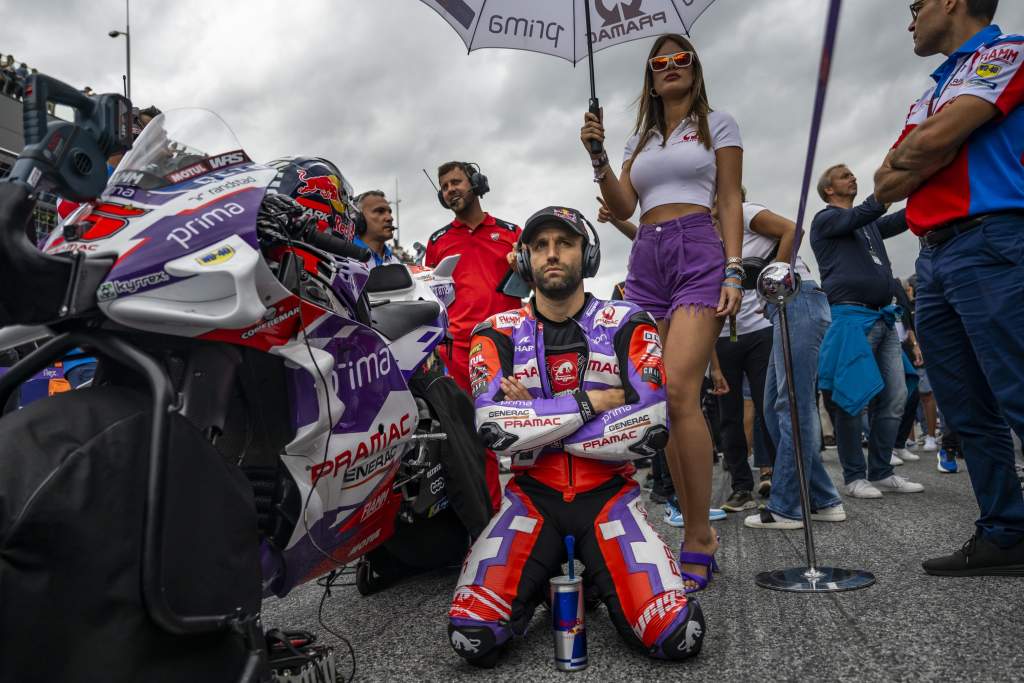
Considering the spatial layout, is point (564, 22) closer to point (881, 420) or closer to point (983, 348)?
point (983, 348)

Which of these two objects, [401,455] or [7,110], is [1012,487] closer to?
[401,455]

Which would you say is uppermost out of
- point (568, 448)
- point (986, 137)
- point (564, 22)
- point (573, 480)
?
point (564, 22)

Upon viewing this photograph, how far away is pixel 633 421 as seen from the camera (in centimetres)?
210

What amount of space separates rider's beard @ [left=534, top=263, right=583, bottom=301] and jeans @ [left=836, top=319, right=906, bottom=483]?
2.67 meters

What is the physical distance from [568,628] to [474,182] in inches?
115

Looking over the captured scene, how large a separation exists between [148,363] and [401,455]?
0.90 m

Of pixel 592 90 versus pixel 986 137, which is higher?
pixel 592 90

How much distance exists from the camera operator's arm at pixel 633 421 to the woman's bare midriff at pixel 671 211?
2.27 ft

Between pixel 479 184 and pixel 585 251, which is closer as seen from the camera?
pixel 585 251

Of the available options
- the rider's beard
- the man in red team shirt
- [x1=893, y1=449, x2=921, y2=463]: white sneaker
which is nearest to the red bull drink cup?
the rider's beard

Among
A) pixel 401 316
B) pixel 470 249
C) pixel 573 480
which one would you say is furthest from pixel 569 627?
pixel 470 249

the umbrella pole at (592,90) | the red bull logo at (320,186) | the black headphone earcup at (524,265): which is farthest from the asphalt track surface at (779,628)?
the umbrella pole at (592,90)

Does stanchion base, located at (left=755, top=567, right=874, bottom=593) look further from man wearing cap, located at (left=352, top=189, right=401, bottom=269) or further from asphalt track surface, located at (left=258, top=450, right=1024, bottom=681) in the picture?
man wearing cap, located at (left=352, top=189, right=401, bottom=269)

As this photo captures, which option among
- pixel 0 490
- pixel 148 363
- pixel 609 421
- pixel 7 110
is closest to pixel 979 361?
pixel 609 421
